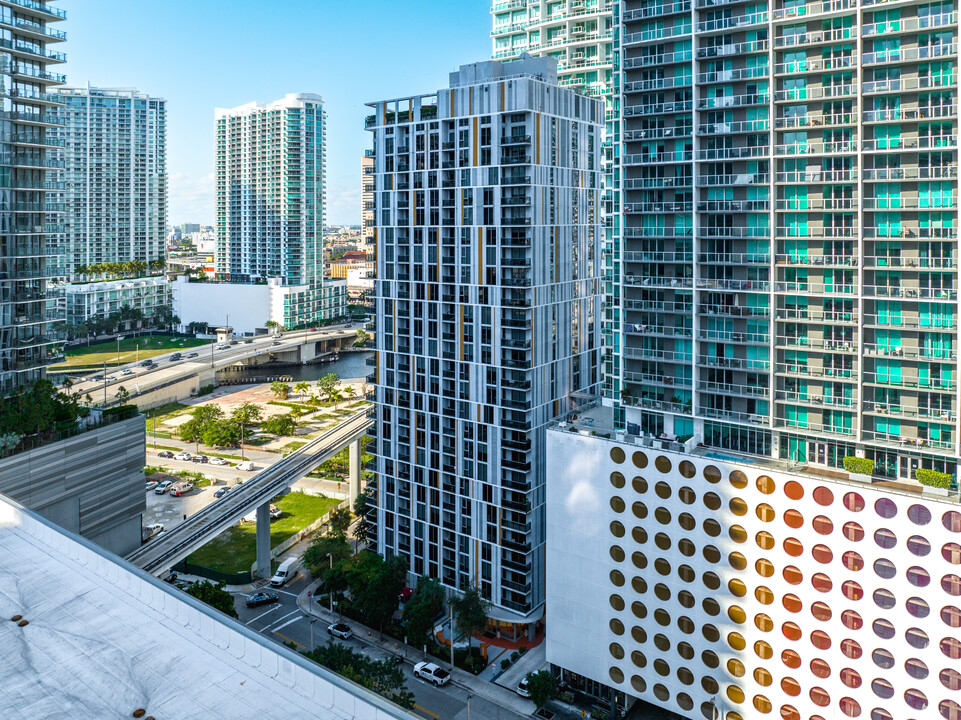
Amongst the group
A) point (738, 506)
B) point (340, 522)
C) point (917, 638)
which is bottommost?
point (340, 522)

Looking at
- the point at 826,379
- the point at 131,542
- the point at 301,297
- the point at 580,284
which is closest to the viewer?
the point at 826,379

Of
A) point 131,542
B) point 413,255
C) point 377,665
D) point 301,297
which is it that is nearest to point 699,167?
point 413,255

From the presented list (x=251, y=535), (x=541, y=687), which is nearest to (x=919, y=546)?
(x=541, y=687)

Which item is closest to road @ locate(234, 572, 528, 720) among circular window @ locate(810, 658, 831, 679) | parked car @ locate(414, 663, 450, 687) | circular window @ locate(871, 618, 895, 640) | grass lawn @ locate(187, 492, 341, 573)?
parked car @ locate(414, 663, 450, 687)

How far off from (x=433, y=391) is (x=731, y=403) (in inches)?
851

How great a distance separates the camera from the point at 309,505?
83.8 metres

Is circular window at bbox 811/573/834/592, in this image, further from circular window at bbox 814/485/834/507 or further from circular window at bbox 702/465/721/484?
circular window at bbox 702/465/721/484

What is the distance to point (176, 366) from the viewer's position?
139 meters

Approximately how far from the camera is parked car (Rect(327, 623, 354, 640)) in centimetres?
5541

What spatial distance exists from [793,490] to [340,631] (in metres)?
32.8

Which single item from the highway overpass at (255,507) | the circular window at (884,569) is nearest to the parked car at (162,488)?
the highway overpass at (255,507)

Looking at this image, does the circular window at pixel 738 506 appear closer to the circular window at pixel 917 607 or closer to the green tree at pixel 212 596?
the circular window at pixel 917 607

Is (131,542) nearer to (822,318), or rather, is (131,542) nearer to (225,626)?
(225,626)

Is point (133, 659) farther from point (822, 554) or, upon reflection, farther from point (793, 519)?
point (822, 554)
